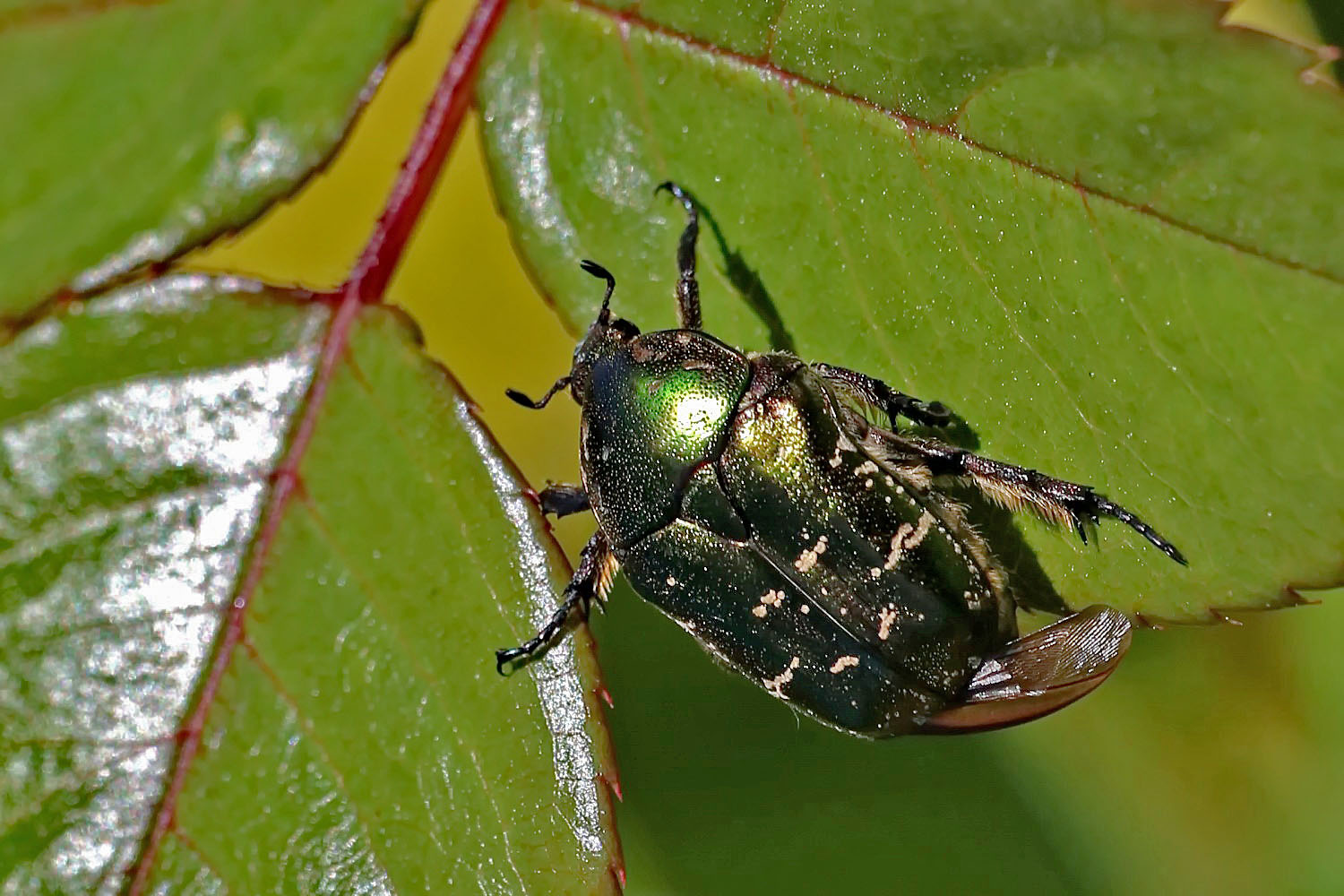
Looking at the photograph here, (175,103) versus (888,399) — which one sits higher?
(175,103)

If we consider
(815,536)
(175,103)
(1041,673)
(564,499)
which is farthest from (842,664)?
(175,103)

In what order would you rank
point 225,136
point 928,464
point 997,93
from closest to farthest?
1. point 997,93
2. point 225,136
3. point 928,464

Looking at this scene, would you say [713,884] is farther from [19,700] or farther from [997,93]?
[997,93]

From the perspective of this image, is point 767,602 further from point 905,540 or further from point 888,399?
point 888,399

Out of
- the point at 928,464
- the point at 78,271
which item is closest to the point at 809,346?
the point at 928,464

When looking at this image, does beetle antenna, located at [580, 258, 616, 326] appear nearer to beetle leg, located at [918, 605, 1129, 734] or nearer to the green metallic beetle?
the green metallic beetle

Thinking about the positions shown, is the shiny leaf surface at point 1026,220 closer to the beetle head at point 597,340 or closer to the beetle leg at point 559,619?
the beetle head at point 597,340
